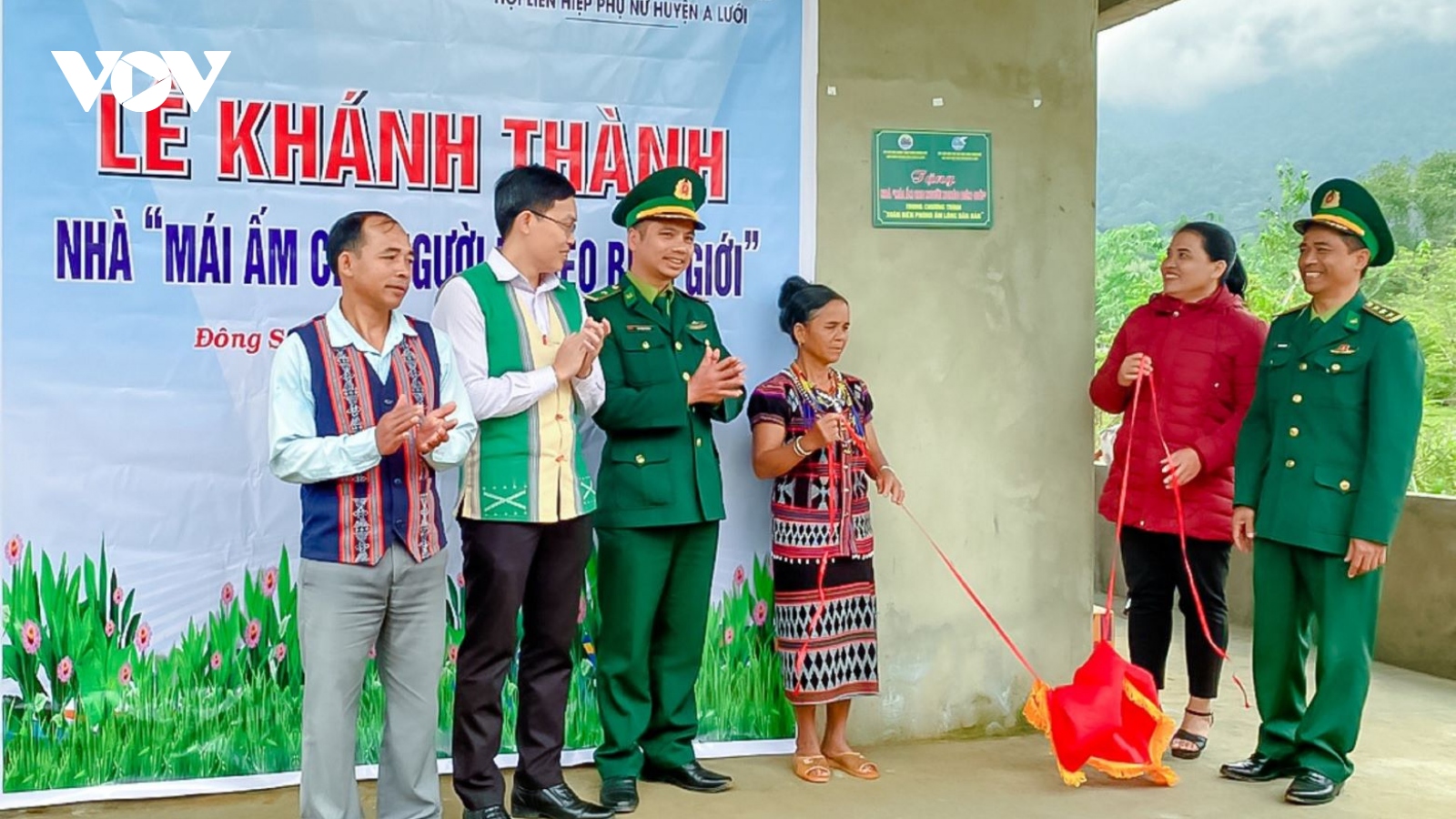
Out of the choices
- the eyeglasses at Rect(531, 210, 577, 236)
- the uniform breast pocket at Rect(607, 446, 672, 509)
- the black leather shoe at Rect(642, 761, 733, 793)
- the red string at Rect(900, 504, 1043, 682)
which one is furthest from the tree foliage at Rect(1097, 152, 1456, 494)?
the eyeglasses at Rect(531, 210, 577, 236)

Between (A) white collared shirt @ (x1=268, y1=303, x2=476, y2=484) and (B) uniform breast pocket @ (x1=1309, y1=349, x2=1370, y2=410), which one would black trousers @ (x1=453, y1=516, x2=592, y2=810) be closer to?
(A) white collared shirt @ (x1=268, y1=303, x2=476, y2=484)

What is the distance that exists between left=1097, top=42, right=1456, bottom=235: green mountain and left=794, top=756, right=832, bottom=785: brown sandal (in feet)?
51.6

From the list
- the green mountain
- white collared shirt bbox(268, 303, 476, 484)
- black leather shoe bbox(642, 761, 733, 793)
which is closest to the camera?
white collared shirt bbox(268, 303, 476, 484)

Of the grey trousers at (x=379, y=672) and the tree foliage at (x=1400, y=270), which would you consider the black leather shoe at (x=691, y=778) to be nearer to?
the grey trousers at (x=379, y=672)

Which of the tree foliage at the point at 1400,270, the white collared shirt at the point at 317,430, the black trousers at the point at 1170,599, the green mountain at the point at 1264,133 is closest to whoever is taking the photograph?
the white collared shirt at the point at 317,430

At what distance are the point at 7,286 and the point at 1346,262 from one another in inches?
146

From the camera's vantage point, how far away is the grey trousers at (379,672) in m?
3.19

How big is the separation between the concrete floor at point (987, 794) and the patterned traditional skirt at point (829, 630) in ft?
0.94

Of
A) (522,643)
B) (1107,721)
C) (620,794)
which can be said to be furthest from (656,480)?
(1107,721)

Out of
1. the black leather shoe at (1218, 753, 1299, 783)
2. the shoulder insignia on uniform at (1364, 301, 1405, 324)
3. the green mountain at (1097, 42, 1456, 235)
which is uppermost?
the green mountain at (1097, 42, 1456, 235)

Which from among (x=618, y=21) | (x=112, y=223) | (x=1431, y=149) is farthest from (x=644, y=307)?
(x=1431, y=149)

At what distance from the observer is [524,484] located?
3547 millimetres

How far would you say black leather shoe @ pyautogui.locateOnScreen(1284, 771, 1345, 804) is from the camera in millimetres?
3961

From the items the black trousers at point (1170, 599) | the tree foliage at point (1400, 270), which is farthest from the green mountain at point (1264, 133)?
the black trousers at point (1170, 599)
